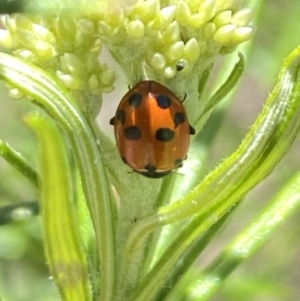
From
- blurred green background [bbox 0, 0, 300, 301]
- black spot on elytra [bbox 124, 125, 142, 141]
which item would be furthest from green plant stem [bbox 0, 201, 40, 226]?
black spot on elytra [bbox 124, 125, 142, 141]

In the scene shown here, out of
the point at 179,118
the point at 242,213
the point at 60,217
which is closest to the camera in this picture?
the point at 60,217

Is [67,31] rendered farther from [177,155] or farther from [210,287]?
[210,287]

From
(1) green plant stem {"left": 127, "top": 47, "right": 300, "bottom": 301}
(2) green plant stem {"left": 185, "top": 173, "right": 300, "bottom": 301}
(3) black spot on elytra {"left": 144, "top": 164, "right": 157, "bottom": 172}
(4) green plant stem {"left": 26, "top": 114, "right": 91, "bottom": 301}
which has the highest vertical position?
(3) black spot on elytra {"left": 144, "top": 164, "right": 157, "bottom": 172}

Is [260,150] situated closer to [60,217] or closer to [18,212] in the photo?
[60,217]

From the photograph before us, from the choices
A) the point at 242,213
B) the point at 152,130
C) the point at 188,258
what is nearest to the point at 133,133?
the point at 152,130

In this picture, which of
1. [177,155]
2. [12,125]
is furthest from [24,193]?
[177,155]

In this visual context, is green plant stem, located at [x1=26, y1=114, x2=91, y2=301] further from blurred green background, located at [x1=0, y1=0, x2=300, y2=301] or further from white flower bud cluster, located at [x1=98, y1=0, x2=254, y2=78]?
blurred green background, located at [x1=0, y1=0, x2=300, y2=301]

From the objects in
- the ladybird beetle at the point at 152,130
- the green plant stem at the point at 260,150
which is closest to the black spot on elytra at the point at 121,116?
the ladybird beetle at the point at 152,130
